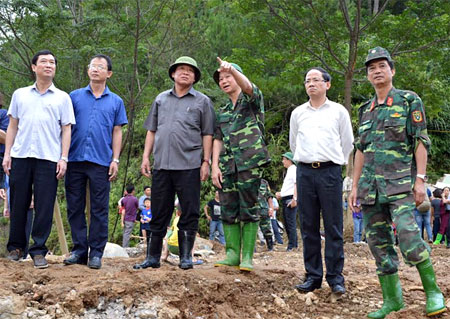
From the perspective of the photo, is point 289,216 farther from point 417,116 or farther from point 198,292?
point 417,116

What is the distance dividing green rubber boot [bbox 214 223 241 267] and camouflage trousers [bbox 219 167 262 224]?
0.06 meters

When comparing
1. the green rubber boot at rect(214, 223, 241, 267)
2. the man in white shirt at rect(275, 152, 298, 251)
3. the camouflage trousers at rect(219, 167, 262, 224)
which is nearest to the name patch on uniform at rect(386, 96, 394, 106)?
the camouflage trousers at rect(219, 167, 262, 224)

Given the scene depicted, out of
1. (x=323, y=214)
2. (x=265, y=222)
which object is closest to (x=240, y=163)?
(x=323, y=214)

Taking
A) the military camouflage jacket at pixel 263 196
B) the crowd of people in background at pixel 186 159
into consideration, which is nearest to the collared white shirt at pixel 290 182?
the military camouflage jacket at pixel 263 196

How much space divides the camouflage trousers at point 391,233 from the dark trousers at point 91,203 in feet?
8.32

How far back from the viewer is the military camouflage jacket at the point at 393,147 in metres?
4.00

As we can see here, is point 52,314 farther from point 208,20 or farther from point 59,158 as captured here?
point 208,20

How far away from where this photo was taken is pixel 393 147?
13.3 feet

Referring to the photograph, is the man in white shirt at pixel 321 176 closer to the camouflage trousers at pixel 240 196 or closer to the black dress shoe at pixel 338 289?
the black dress shoe at pixel 338 289

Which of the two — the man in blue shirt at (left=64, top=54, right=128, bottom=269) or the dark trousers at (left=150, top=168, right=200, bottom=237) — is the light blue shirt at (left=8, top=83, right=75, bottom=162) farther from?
the dark trousers at (left=150, top=168, right=200, bottom=237)

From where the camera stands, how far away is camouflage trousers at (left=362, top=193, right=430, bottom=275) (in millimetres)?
3865

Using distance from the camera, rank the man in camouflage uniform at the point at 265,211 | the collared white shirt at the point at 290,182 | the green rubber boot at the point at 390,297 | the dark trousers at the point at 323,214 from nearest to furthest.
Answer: the green rubber boot at the point at 390,297, the dark trousers at the point at 323,214, the man in camouflage uniform at the point at 265,211, the collared white shirt at the point at 290,182

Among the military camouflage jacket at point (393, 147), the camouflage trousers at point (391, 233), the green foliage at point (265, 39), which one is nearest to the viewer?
the camouflage trousers at point (391, 233)

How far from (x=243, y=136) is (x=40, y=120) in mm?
1965
